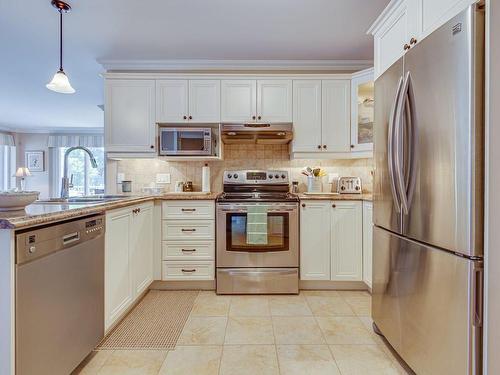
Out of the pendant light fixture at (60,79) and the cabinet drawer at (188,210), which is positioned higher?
the pendant light fixture at (60,79)

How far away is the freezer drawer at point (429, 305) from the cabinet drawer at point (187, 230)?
155 cm

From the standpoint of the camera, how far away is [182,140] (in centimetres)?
303

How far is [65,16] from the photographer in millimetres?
2432

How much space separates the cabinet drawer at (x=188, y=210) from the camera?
280 centimetres

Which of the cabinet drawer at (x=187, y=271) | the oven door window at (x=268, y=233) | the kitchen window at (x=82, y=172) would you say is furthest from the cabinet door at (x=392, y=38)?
the kitchen window at (x=82, y=172)

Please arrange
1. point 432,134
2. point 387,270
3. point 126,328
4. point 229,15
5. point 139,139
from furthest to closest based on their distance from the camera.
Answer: point 139,139, point 229,15, point 126,328, point 387,270, point 432,134

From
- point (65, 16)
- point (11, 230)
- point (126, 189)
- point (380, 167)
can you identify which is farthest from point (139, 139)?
point (380, 167)

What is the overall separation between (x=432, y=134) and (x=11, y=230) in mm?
1805

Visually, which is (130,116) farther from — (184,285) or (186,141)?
(184,285)

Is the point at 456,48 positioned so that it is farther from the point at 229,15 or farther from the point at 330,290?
the point at 330,290

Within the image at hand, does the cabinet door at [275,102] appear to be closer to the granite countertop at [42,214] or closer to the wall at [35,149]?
the granite countertop at [42,214]

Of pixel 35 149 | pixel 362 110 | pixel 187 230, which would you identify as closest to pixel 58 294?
pixel 187 230

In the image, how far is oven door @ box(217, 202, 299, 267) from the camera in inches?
108

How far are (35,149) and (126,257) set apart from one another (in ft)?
25.6
